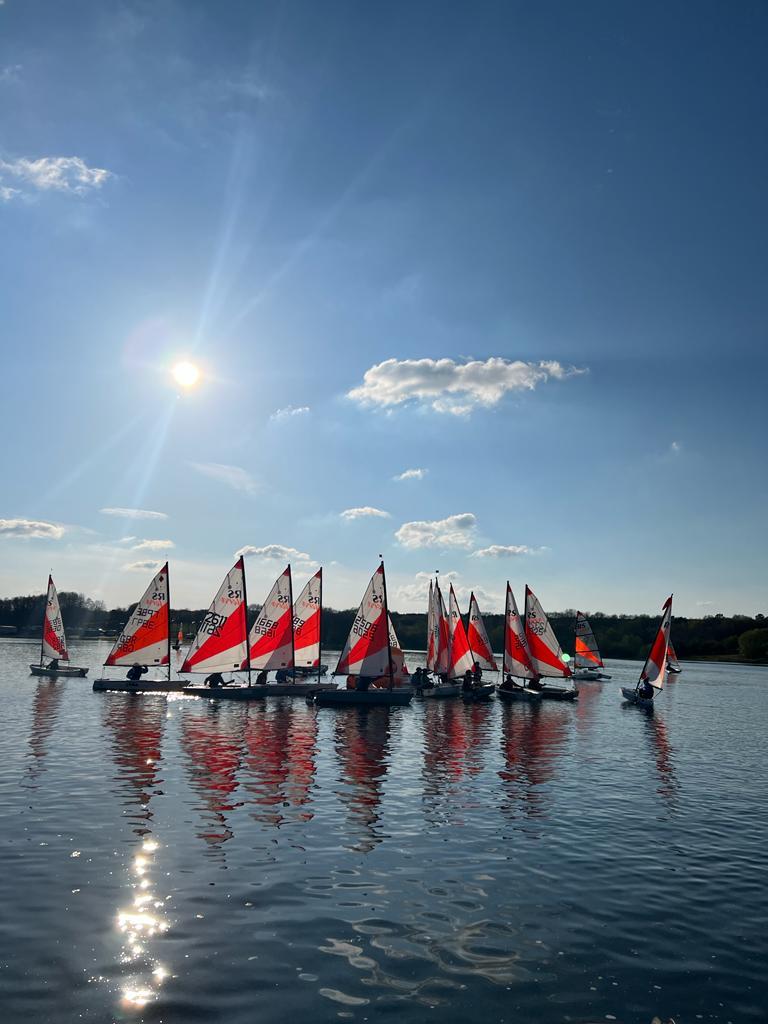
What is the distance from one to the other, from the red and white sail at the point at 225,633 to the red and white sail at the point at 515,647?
1124 inches

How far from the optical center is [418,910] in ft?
52.7

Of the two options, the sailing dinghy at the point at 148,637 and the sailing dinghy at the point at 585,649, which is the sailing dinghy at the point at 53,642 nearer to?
the sailing dinghy at the point at 148,637

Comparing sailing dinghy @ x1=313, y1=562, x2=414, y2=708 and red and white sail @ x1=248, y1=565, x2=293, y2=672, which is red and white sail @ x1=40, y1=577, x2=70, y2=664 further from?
sailing dinghy @ x1=313, y1=562, x2=414, y2=708

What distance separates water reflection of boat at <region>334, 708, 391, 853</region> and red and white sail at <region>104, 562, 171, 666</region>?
21370 millimetres

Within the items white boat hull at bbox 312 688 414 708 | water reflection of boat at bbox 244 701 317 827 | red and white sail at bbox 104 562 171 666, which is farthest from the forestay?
red and white sail at bbox 104 562 171 666

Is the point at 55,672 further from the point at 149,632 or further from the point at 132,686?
the point at 149,632

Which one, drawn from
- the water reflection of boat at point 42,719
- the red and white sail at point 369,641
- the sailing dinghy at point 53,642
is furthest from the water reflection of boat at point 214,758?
the sailing dinghy at point 53,642

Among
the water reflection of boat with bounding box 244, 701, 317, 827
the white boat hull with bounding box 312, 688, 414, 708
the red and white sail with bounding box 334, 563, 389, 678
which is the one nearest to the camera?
the water reflection of boat with bounding box 244, 701, 317, 827

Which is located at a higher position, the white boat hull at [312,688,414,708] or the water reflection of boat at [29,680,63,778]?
the water reflection of boat at [29,680,63,778]

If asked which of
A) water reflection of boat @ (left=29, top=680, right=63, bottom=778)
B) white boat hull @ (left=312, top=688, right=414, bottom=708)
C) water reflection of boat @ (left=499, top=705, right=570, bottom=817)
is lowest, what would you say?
water reflection of boat @ (left=499, top=705, right=570, bottom=817)

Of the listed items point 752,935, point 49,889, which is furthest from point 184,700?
point 752,935

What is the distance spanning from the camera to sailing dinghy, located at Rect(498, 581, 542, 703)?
73.9 m

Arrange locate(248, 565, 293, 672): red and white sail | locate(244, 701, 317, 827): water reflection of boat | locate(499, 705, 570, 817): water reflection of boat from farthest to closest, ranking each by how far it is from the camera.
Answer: locate(248, 565, 293, 672): red and white sail, locate(499, 705, 570, 817): water reflection of boat, locate(244, 701, 317, 827): water reflection of boat

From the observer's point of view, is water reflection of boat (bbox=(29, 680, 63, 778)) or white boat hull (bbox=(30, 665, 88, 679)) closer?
water reflection of boat (bbox=(29, 680, 63, 778))
